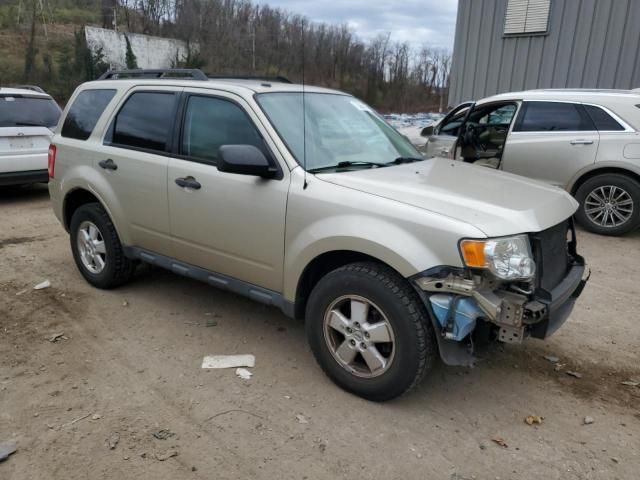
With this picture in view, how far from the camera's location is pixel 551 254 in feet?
10.2

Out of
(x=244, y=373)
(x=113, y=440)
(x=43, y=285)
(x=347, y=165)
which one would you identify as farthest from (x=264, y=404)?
(x=43, y=285)

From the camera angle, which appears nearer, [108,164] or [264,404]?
[264,404]

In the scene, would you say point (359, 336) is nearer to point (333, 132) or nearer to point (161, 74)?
point (333, 132)

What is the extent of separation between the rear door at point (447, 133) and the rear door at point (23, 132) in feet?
20.7

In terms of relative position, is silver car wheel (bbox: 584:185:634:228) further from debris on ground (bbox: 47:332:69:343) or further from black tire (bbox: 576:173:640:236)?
debris on ground (bbox: 47:332:69:343)

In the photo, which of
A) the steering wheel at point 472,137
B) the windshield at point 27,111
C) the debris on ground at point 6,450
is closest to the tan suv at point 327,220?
the debris on ground at point 6,450

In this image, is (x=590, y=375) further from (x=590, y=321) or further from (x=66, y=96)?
(x=66, y=96)

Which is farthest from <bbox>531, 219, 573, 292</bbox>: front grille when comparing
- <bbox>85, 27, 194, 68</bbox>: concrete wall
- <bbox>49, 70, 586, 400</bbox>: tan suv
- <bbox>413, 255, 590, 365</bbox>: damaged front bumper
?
<bbox>85, 27, 194, 68</bbox>: concrete wall

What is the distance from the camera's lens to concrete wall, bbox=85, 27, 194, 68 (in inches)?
886

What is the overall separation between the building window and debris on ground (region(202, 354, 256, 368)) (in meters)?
10.7

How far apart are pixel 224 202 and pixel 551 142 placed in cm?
540

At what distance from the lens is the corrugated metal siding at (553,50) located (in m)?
10.4

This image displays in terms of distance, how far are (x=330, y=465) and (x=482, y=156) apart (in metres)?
6.66

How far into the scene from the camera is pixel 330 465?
2680mm
